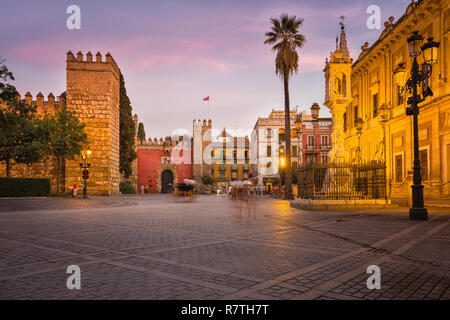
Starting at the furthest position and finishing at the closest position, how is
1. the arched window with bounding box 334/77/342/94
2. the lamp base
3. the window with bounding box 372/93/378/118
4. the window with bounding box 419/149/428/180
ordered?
the window with bounding box 372/93/378/118
the window with bounding box 419/149/428/180
the arched window with bounding box 334/77/342/94
the lamp base

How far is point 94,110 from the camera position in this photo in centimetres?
3291

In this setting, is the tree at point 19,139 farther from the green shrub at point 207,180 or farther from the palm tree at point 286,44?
the green shrub at point 207,180

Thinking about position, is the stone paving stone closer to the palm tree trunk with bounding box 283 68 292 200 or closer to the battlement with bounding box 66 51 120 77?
the palm tree trunk with bounding box 283 68 292 200

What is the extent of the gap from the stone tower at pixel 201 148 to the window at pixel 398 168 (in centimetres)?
3700

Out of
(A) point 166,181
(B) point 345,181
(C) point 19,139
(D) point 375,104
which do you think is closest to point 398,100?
(D) point 375,104

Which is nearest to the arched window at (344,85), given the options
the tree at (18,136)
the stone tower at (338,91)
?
the stone tower at (338,91)

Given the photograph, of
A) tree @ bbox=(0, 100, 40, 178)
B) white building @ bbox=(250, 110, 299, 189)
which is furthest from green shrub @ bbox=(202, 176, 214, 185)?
tree @ bbox=(0, 100, 40, 178)

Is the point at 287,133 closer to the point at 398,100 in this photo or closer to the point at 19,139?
the point at 398,100

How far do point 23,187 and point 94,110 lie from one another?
11114 millimetres

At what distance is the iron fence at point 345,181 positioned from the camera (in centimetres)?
1483

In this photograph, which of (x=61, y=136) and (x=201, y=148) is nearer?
(x=61, y=136)

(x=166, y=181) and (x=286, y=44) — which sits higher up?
(x=286, y=44)

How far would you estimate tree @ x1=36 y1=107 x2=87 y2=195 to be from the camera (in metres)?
27.3

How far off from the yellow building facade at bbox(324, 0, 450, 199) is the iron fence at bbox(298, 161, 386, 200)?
2.01ft
